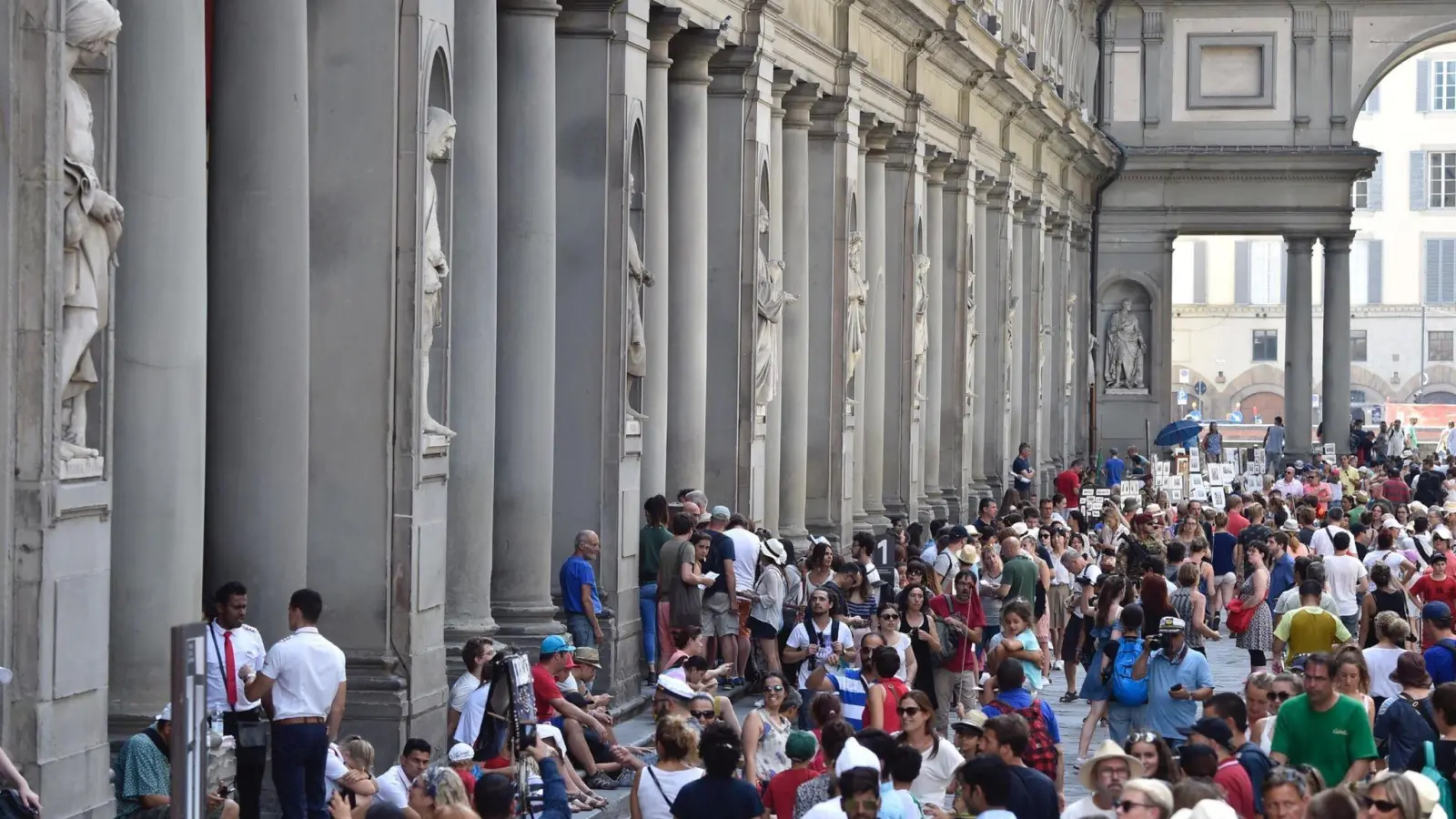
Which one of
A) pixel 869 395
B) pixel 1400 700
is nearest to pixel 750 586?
pixel 1400 700

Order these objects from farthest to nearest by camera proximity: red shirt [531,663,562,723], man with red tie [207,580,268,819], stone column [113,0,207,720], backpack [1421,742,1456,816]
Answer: red shirt [531,663,562,723] → man with red tie [207,580,268,819] → stone column [113,0,207,720] → backpack [1421,742,1456,816]

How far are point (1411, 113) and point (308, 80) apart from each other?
84968mm

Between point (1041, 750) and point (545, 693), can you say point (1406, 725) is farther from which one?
point (545, 693)

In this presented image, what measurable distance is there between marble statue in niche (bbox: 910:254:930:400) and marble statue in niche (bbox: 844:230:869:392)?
3701 mm

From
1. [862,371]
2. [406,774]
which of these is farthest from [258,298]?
[862,371]

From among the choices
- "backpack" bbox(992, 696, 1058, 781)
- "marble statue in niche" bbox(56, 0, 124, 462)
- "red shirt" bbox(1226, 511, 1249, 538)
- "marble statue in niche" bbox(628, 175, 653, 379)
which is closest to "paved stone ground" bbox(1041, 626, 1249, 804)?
"red shirt" bbox(1226, 511, 1249, 538)

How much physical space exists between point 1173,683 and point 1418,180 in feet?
275

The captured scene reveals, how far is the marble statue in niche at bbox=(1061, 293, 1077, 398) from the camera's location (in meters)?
55.8

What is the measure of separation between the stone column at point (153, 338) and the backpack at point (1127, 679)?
251 inches

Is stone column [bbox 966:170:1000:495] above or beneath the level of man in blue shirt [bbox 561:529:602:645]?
above

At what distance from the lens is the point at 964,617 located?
21.0 m

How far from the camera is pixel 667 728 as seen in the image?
11953mm

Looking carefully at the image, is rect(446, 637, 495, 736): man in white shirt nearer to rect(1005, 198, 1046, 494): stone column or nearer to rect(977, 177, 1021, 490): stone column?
rect(977, 177, 1021, 490): stone column

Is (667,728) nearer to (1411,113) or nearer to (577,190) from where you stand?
(577,190)
